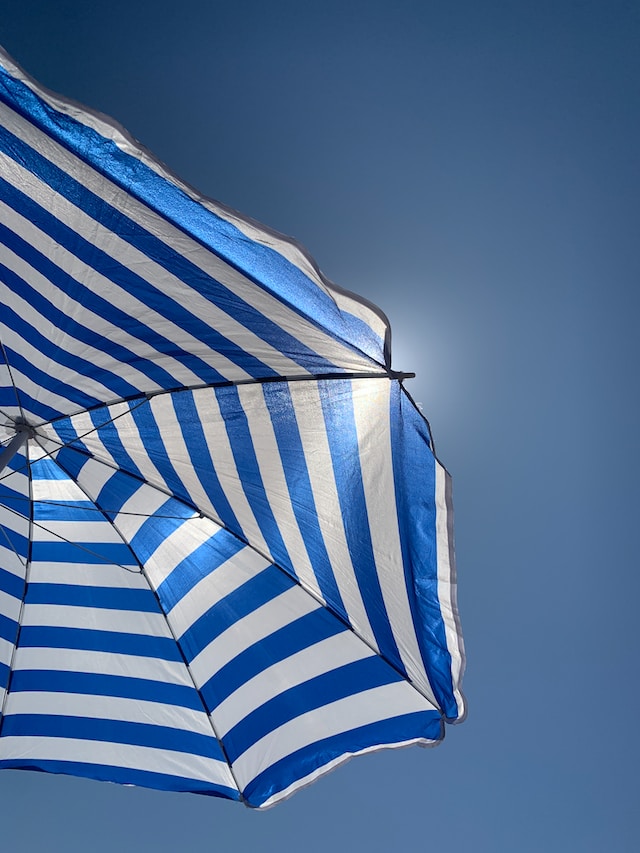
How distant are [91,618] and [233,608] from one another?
1.89 feet

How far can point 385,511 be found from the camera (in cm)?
189

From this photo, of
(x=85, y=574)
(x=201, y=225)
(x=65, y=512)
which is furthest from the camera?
(x=65, y=512)

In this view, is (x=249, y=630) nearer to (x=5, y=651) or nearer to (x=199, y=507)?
(x=199, y=507)

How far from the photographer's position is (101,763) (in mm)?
2133

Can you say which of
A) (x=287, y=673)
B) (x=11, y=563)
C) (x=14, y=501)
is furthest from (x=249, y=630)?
(x=14, y=501)

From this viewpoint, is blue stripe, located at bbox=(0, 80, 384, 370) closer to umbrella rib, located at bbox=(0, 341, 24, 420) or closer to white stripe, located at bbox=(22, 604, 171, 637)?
umbrella rib, located at bbox=(0, 341, 24, 420)

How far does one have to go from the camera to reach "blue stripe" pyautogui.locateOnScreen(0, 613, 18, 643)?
2252 mm

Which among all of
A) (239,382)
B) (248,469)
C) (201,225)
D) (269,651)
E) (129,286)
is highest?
(201,225)

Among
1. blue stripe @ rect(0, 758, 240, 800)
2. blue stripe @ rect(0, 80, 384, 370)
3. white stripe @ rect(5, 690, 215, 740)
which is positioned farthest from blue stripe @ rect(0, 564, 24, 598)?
blue stripe @ rect(0, 80, 384, 370)

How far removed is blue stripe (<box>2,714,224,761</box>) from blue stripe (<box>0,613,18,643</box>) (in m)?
0.28

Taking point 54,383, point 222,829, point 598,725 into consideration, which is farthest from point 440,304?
point 222,829

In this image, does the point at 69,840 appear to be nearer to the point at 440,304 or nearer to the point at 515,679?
the point at 515,679

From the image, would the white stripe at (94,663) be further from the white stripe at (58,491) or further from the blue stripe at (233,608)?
the white stripe at (58,491)

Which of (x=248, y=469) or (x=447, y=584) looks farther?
(x=248, y=469)
